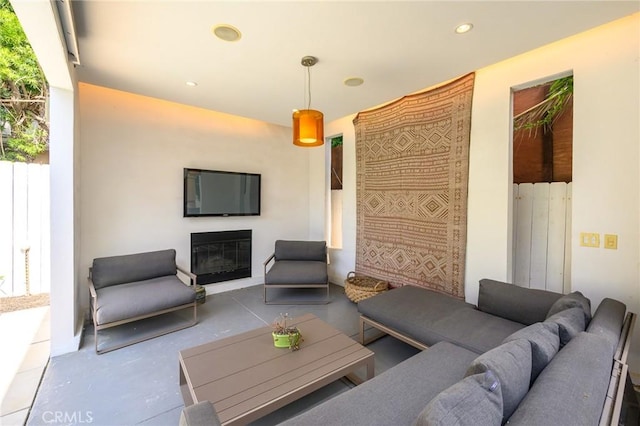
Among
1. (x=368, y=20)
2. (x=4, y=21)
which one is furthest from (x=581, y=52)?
(x=4, y=21)

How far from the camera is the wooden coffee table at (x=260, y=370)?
56.6 inches

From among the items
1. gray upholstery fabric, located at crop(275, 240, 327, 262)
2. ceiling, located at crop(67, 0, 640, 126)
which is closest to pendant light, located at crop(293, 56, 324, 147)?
ceiling, located at crop(67, 0, 640, 126)

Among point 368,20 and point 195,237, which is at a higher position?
point 368,20

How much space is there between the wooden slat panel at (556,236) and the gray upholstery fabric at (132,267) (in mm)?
4228

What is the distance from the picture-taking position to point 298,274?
3.70 meters

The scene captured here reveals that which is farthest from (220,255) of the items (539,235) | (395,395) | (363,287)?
(539,235)

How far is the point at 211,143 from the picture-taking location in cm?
400

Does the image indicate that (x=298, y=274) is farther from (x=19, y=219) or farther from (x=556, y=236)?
(x=19, y=219)

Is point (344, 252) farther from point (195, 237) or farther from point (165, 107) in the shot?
point (165, 107)

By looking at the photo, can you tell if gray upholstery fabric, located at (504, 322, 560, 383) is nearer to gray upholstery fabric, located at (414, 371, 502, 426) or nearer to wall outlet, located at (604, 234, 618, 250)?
gray upholstery fabric, located at (414, 371, 502, 426)

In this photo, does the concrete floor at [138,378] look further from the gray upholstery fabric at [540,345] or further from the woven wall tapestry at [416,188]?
the gray upholstery fabric at [540,345]

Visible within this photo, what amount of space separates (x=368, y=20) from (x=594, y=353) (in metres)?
2.23

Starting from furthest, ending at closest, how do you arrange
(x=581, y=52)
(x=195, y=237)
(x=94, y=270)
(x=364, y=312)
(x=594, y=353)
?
1. (x=195, y=237)
2. (x=94, y=270)
3. (x=364, y=312)
4. (x=581, y=52)
5. (x=594, y=353)

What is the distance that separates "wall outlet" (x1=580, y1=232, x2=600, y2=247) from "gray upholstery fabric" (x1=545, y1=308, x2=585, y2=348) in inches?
34.3
